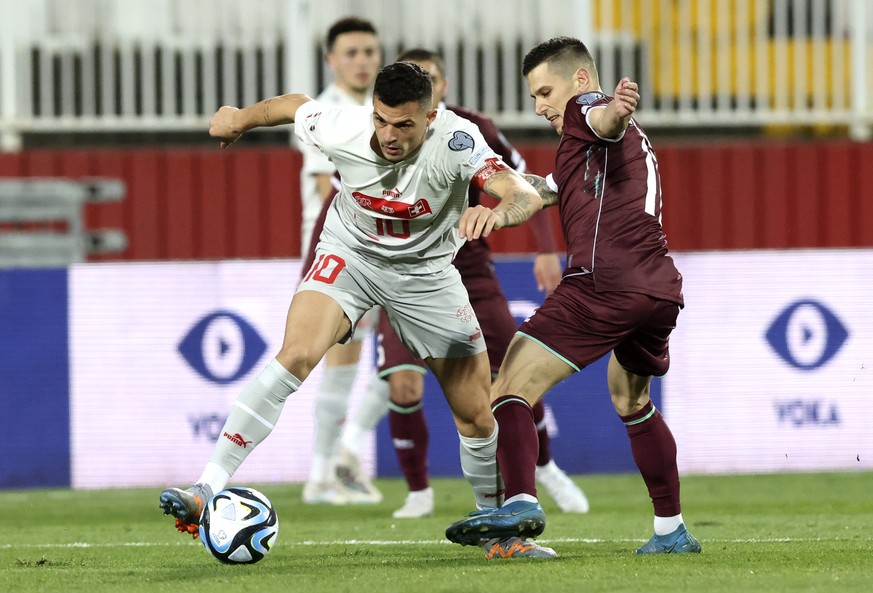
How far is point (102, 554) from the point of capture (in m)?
6.20

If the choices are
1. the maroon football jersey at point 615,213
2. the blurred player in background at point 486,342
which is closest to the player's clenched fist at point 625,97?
the maroon football jersey at point 615,213

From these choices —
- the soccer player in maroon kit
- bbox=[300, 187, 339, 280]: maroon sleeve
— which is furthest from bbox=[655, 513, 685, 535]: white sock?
bbox=[300, 187, 339, 280]: maroon sleeve

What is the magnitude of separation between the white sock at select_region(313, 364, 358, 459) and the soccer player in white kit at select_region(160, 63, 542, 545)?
8.74ft

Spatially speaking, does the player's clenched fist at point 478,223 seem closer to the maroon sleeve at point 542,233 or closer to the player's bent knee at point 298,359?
the player's bent knee at point 298,359

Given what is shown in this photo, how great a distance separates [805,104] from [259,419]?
28.1ft

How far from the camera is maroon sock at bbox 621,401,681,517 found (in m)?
5.78

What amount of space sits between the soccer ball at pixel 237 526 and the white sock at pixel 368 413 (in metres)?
3.60

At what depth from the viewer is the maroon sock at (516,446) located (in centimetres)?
549

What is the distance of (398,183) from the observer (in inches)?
223

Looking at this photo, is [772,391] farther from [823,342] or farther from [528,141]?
[528,141]

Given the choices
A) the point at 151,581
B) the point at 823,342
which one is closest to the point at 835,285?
the point at 823,342

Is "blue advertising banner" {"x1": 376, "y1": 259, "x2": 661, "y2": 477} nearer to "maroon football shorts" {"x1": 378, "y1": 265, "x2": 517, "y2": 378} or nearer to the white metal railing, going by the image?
"maroon football shorts" {"x1": 378, "y1": 265, "x2": 517, "y2": 378}

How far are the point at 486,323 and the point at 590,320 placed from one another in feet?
6.81

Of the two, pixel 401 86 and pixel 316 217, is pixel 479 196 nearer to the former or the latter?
pixel 316 217
